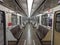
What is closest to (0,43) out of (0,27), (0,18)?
(0,27)

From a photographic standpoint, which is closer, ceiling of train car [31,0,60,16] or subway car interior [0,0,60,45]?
subway car interior [0,0,60,45]

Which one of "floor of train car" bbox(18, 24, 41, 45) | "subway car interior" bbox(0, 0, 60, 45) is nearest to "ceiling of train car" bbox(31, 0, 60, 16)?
"subway car interior" bbox(0, 0, 60, 45)

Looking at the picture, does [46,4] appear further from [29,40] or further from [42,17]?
[29,40]

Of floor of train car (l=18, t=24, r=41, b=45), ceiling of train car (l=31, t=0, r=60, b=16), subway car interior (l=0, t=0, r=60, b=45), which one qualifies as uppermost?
ceiling of train car (l=31, t=0, r=60, b=16)

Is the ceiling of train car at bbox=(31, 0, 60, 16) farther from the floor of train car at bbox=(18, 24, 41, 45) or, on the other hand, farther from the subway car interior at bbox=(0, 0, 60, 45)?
the floor of train car at bbox=(18, 24, 41, 45)

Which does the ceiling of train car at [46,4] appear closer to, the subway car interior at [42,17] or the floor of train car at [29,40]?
the subway car interior at [42,17]

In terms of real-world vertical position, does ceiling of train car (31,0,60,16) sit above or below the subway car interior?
above

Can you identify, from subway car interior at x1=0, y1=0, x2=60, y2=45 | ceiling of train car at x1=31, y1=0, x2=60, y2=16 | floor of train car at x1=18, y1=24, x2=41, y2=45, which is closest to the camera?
subway car interior at x1=0, y1=0, x2=60, y2=45

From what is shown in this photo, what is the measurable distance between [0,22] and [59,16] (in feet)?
5.88

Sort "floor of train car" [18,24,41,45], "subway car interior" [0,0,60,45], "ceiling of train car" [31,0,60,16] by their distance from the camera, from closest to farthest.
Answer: "subway car interior" [0,0,60,45] < "ceiling of train car" [31,0,60,16] < "floor of train car" [18,24,41,45]

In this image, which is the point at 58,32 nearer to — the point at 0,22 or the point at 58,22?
the point at 58,22

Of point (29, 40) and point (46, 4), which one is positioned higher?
point (46, 4)

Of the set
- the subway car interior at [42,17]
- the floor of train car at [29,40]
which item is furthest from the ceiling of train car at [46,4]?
the floor of train car at [29,40]

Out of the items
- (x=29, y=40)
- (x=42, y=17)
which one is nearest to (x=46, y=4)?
(x=42, y=17)
